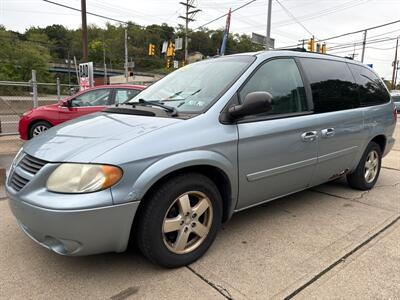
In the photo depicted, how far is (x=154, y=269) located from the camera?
8.66 ft

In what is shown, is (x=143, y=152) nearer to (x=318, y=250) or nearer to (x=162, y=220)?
(x=162, y=220)

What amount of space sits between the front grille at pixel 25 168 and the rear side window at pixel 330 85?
263 cm

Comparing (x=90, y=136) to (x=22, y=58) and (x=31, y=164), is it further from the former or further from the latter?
(x=22, y=58)

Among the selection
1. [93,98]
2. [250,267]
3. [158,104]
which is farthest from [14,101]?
[250,267]

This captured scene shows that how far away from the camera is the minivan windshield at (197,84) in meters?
2.95

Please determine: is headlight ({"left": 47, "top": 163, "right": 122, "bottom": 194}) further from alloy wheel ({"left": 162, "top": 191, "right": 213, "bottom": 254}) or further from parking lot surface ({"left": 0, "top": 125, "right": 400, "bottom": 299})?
parking lot surface ({"left": 0, "top": 125, "right": 400, "bottom": 299})

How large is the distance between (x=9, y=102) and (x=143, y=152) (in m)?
10.1

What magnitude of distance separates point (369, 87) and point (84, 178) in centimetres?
386

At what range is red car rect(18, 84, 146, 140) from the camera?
25.5 feet

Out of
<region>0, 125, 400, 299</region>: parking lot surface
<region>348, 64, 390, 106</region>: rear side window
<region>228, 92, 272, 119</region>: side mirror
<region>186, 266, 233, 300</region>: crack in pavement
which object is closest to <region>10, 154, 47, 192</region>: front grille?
<region>0, 125, 400, 299</region>: parking lot surface

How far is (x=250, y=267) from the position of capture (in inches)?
106

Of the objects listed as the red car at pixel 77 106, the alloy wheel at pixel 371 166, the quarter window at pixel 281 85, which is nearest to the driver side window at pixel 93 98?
the red car at pixel 77 106

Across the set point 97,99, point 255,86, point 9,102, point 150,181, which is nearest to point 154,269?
point 150,181

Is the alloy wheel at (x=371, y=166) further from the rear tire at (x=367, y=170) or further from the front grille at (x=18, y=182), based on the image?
the front grille at (x=18, y=182)
